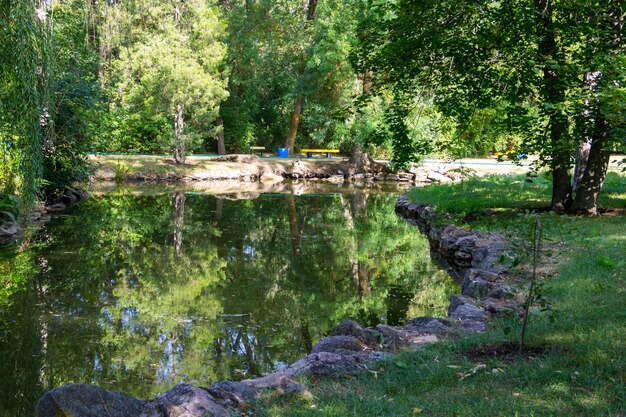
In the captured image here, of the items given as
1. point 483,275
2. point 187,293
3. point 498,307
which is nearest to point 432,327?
point 498,307

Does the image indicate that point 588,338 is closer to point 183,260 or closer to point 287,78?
point 183,260

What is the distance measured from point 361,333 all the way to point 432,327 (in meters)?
0.72

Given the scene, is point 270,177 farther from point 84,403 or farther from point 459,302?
point 84,403

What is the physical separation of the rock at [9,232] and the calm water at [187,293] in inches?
15.9

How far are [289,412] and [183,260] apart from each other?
795cm

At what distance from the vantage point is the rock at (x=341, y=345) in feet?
18.7

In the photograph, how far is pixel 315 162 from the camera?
105 ft

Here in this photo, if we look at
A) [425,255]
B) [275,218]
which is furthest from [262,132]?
[425,255]

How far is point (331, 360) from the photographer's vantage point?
202 inches

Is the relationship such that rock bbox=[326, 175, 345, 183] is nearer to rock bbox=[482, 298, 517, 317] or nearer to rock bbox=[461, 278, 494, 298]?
rock bbox=[461, 278, 494, 298]

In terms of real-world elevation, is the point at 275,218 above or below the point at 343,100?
below

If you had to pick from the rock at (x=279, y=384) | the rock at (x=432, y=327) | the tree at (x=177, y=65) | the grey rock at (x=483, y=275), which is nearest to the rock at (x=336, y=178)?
the tree at (x=177, y=65)

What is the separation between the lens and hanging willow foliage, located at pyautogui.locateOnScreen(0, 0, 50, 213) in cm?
650

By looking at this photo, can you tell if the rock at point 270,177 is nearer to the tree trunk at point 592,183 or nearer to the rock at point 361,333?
the tree trunk at point 592,183
